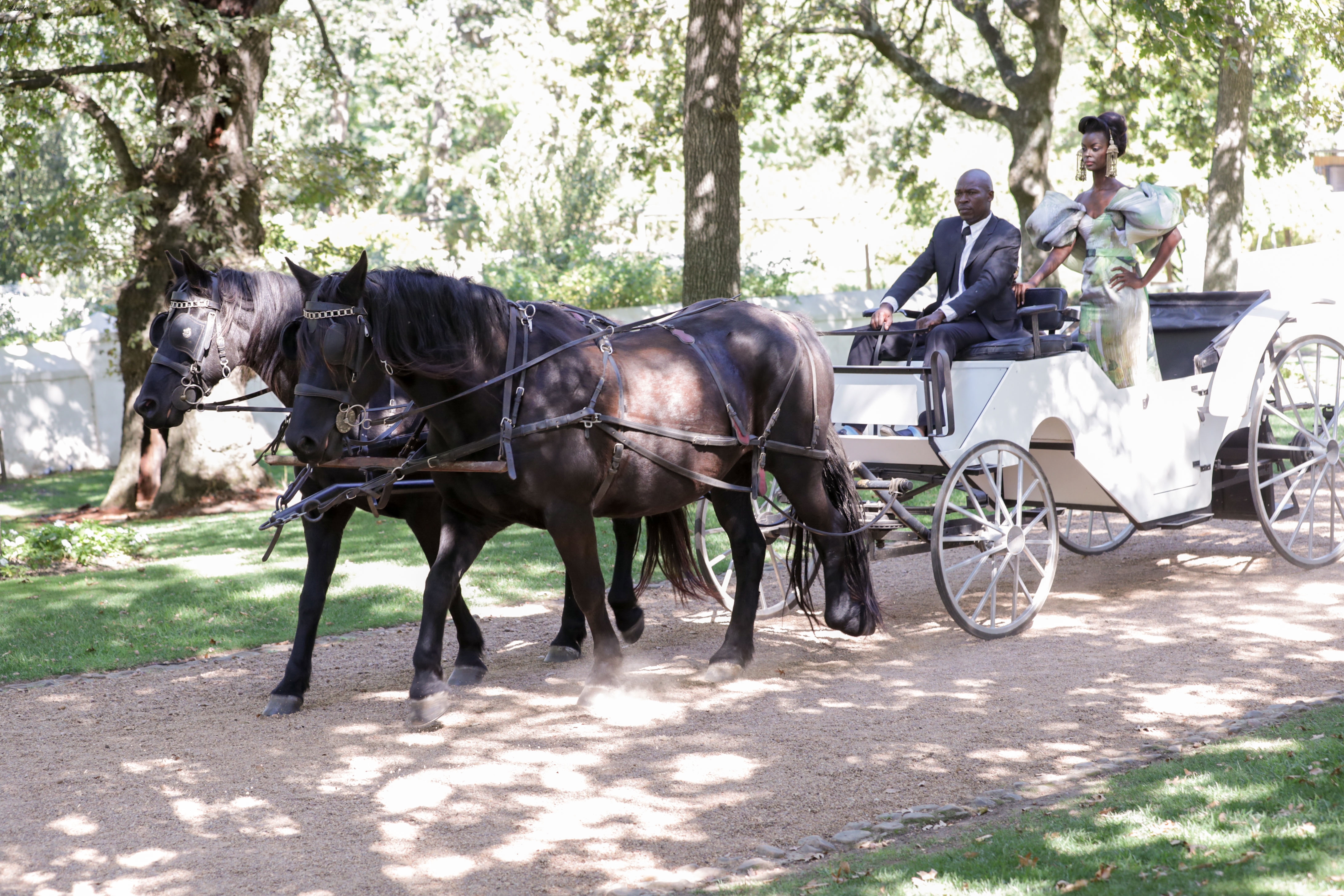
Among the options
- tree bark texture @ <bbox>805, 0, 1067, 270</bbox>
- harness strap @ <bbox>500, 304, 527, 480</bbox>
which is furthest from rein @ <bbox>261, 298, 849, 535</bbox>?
tree bark texture @ <bbox>805, 0, 1067, 270</bbox>

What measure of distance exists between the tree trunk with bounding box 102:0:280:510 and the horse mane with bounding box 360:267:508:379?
8.10m

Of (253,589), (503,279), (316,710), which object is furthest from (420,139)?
(316,710)

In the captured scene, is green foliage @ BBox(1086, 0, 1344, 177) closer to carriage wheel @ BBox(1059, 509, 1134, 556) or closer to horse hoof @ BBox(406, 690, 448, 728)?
carriage wheel @ BBox(1059, 509, 1134, 556)

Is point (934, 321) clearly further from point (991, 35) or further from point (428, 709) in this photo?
point (991, 35)

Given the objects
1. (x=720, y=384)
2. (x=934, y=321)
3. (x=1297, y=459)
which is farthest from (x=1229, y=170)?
(x=720, y=384)

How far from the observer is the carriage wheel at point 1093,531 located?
8.74 meters

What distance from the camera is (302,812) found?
15.0 ft

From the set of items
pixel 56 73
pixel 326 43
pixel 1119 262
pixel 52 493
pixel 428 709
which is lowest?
pixel 52 493

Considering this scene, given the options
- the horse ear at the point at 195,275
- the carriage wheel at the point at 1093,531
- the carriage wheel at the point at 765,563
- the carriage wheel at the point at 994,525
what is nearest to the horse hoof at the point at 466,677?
the carriage wheel at the point at 765,563

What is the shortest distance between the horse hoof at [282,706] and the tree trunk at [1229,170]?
529 inches

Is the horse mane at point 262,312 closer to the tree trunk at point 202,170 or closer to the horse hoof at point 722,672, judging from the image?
the horse hoof at point 722,672

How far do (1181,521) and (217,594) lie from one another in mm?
6248

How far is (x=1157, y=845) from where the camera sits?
3.72m

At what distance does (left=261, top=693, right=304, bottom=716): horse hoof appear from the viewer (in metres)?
5.86
